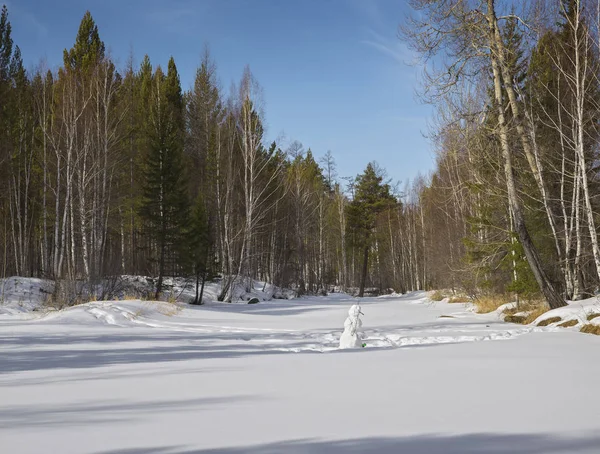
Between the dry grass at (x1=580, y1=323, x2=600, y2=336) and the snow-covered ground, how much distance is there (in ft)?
1.63

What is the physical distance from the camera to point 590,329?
7.24 m

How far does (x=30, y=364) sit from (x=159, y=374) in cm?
160

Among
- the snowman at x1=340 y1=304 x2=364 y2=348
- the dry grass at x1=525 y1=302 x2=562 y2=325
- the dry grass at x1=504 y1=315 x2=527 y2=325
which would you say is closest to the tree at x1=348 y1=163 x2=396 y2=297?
the dry grass at x1=504 y1=315 x2=527 y2=325

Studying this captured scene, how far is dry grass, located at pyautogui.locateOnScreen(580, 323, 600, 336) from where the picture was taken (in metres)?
7.08

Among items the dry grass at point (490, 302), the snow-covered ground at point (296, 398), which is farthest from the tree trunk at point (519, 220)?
the dry grass at point (490, 302)

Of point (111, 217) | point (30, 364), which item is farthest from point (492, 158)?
point (111, 217)

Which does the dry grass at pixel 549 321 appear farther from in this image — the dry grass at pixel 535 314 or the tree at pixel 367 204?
the tree at pixel 367 204

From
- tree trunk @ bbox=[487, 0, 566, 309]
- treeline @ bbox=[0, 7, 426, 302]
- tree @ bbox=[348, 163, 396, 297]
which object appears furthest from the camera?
tree @ bbox=[348, 163, 396, 297]

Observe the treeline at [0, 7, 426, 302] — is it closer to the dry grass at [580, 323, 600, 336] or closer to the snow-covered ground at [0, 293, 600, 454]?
the snow-covered ground at [0, 293, 600, 454]

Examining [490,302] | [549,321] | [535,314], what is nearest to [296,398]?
[549,321]

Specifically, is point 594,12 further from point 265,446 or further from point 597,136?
point 265,446

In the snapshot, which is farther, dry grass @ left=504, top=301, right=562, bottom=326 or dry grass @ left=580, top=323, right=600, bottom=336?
dry grass @ left=504, top=301, right=562, bottom=326

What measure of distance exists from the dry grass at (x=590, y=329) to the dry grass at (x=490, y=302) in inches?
233

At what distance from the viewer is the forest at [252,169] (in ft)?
32.9
